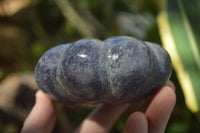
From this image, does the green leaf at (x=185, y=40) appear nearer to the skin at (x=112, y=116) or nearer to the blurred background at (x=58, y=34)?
the skin at (x=112, y=116)

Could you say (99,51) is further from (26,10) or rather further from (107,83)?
(26,10)

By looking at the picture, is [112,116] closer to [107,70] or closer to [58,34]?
[107,70]

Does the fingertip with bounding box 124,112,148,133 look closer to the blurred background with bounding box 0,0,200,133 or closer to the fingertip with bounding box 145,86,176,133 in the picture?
the fingertip with bounding box 145,86,176,133

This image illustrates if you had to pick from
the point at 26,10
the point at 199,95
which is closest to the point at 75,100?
the point at 199,95

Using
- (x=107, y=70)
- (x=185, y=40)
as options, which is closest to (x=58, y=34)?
(x=185, y=40)

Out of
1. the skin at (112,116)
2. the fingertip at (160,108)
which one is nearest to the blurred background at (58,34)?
the skin at (112,116)

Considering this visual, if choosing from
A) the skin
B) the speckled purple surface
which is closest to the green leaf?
the skin

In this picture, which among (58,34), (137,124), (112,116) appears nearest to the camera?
(137,124)
